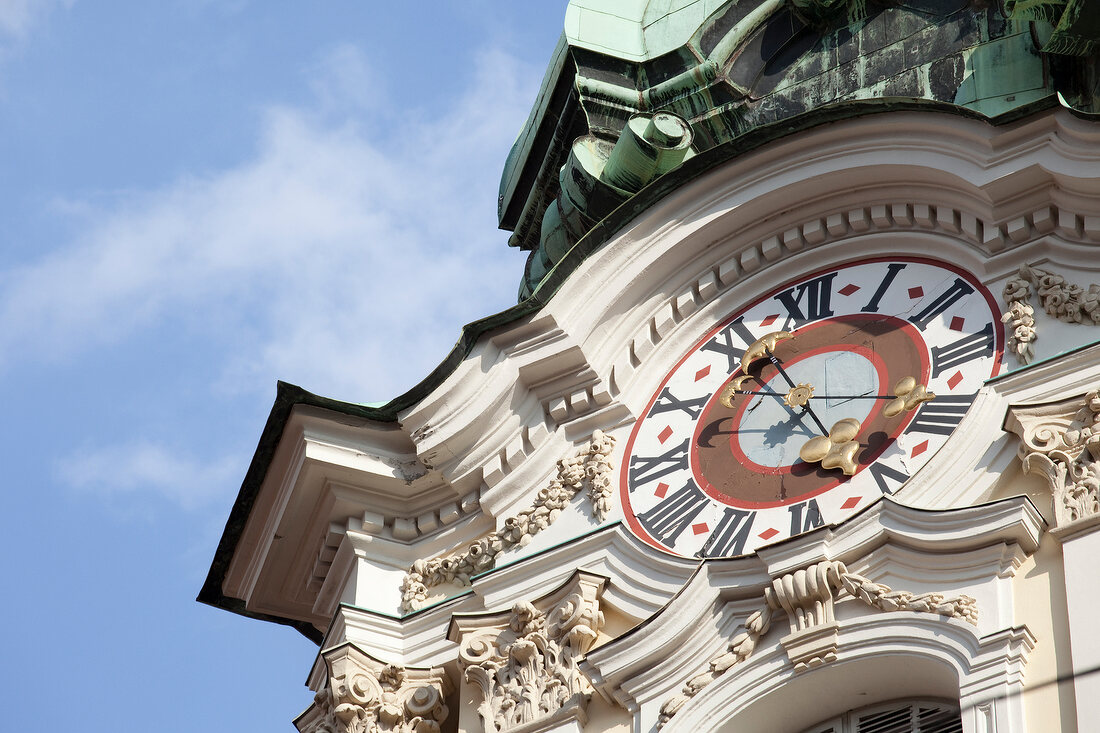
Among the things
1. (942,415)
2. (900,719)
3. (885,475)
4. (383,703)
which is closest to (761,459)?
(885,475)

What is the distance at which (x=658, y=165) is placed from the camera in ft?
44.5

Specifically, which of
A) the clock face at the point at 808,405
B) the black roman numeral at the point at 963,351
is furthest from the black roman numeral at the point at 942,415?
the black roman numeral at the point at 963,351

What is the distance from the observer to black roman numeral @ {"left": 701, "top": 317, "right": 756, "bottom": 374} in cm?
1234

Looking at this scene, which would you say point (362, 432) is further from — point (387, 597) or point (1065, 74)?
point (1065, 74)

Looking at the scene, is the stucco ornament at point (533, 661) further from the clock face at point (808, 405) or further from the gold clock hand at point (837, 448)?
the gold clock hand at point (837, 448)

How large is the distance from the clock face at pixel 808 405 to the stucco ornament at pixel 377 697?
4.05 ft

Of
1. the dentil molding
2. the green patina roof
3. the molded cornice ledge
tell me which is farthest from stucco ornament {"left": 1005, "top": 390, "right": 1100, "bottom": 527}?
the green patina roof

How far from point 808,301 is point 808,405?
0.76m

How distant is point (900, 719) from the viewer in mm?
10719

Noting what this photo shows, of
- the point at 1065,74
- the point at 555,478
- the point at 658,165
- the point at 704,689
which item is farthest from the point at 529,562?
the point at 1065,74

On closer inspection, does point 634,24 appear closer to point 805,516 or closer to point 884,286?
point 884,286

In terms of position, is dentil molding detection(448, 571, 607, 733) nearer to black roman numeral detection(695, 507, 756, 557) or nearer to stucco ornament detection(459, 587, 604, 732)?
stucco ornament detection(459, 587, 604, 732)

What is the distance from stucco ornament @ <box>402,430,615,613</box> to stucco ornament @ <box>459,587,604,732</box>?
0.60 meters

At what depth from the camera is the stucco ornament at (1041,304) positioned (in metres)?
11.2
